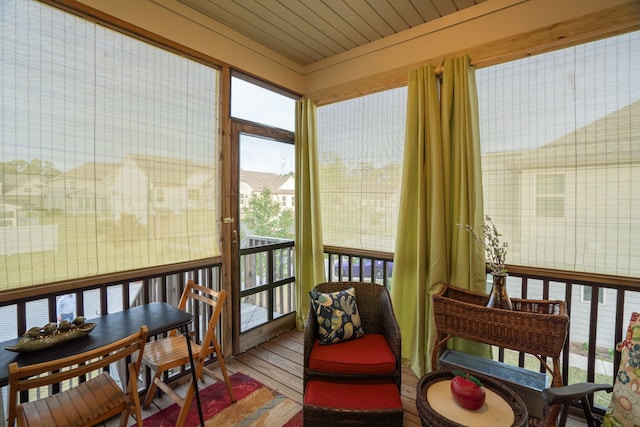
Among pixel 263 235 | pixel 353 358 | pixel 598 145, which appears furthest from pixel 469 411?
pixel 263 235

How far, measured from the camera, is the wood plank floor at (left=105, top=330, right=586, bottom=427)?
6.66 feet

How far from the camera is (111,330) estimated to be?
5.03 ft

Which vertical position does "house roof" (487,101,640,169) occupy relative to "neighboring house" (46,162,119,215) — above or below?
above

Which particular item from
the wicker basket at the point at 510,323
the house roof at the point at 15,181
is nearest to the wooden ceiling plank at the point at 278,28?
the house roof at the point at 15,181

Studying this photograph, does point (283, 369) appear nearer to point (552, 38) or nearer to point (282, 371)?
point (282, 371)

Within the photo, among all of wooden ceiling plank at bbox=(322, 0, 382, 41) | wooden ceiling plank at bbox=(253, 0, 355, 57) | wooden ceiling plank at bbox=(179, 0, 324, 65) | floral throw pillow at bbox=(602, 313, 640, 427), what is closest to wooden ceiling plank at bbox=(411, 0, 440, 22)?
wooden ceiling plank at bbox=(322, 0, 382, 41)

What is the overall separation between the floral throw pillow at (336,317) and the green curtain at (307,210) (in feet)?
3.08

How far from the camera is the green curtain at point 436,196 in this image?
219 cm

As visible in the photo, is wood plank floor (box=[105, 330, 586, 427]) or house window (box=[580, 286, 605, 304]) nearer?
house window (box=[580, 286, 605, 304])

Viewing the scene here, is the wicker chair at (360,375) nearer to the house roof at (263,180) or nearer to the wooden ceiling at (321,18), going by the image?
the house roof at (263,180)

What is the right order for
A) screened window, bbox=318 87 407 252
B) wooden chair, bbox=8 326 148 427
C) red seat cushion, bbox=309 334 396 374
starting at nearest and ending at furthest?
1. wooden chair, bbox=8 326 148 427
2. red seat cushion, bbox=309 334 396 374
3. screened window, bbox=318 87 407 252

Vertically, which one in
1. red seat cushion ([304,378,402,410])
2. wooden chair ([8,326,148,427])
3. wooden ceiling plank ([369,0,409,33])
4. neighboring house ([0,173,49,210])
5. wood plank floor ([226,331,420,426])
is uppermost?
wooden ceiling plank ([369,0,409,33])

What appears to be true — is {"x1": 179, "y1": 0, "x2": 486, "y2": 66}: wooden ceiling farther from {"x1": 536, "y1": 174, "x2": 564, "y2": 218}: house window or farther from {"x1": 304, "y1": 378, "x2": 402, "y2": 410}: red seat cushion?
{"x1": 304, "y1": 378, "x2": 402, "y2": 410}: red seat cushion

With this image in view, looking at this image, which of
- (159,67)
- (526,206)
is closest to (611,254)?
(526,206)
